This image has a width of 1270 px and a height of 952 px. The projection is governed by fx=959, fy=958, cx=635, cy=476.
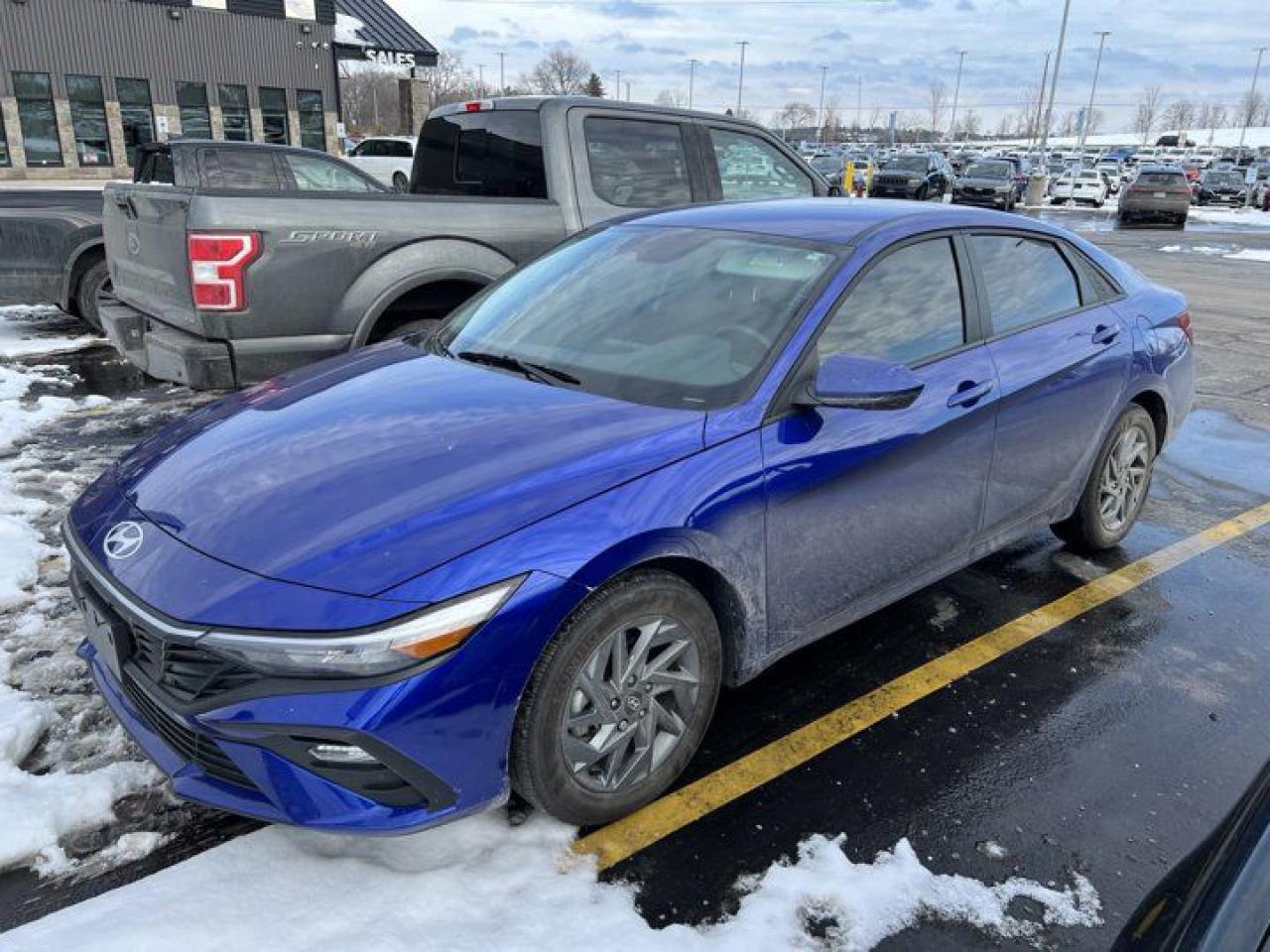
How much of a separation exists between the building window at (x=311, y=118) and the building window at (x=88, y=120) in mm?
5852

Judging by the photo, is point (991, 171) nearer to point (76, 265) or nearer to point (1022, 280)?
point (76, 265)

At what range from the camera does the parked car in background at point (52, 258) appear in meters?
8.04

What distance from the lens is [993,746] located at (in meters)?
3.08

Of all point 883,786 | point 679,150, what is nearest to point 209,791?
point 883,786

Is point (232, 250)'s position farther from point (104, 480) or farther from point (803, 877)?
point (803, 877)

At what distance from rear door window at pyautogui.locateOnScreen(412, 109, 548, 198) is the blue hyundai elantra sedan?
6.96 ft

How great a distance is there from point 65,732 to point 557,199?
12.6 ft

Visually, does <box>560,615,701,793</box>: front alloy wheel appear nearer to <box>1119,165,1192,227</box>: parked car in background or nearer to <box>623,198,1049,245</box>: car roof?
<box>623,198,1049,245</box>: car roof

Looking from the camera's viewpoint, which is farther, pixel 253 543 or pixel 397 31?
pixel 397 31

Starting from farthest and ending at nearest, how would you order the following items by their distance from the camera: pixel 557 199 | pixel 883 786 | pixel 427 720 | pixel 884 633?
pixel 557 199
pixel 884 633
pixel 883 786
pixel 427 720

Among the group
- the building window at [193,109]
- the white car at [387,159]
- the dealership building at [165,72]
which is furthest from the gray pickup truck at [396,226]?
the building window at [193,109]

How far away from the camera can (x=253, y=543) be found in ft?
7.54

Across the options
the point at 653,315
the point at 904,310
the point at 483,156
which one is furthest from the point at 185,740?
the point at 483,156

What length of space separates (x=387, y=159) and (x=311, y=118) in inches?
420
